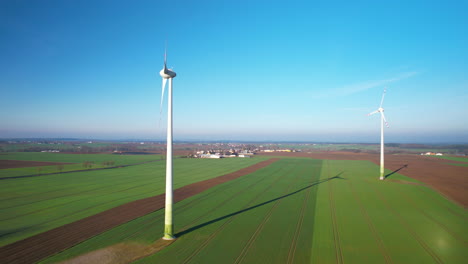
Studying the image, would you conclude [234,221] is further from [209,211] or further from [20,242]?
[20,242]

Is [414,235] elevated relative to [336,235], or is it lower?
elevated

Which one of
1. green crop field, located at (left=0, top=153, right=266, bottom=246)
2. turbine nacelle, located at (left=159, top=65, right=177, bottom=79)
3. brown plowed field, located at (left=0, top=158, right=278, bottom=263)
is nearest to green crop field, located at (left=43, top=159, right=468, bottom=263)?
brown plowed field, located at (left=0, top=158, right=278, bottom=263)

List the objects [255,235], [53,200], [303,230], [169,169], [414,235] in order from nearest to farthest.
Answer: [169,169] → [255,235] → [414,235] → [303,230] → [53,200]

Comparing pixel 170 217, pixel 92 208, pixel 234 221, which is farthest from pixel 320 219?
pixel 92 208

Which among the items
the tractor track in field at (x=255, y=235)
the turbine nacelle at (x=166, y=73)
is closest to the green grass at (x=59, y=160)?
the turbine nacelle at (x=166, y=73)

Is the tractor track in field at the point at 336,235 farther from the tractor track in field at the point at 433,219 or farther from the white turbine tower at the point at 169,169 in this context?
the white turbine tower at the point at 169,169

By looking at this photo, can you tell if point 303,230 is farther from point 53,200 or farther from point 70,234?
point 53,200

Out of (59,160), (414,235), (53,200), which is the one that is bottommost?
(59,160)

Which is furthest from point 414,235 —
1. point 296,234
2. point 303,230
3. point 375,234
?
point 296,234

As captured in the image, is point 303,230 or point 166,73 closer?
point 166,73

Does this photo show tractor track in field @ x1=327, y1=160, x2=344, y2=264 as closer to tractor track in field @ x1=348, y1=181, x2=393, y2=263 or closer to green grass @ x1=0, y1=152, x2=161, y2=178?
tractor track in field @ x1=348, y1=181, x2=393, y2=263
